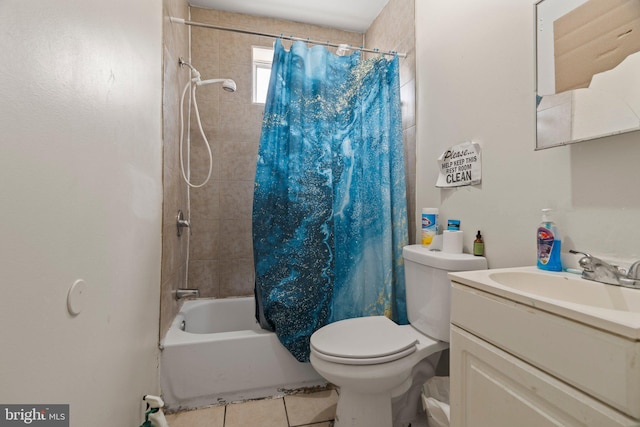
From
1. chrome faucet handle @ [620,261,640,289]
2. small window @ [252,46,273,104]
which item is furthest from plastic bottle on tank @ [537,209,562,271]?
small window @ [252,46,273,104]

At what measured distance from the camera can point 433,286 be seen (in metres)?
1.15

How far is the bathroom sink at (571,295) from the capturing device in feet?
1.52

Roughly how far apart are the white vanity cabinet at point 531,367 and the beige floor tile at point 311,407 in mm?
770

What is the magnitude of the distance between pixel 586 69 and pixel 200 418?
2.04 metres

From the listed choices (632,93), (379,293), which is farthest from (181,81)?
(632,93)

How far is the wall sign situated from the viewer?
3.95 ft

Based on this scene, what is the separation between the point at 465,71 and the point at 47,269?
1.65 metres

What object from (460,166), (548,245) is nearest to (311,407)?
(548,245)

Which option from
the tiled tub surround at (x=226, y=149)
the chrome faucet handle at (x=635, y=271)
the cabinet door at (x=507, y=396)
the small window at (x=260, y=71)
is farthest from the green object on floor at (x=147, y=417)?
the small window at (x=260, y=71)

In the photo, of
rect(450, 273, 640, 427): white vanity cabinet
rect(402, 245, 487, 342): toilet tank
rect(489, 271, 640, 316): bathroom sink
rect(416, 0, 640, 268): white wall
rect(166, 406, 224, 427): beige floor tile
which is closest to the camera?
rect(450, 273, 640, 427): white vanity cabinet

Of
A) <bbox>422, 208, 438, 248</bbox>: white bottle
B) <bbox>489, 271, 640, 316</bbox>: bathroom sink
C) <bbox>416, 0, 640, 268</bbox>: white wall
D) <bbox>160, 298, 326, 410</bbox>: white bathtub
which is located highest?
<bbox>416, 0, 640, 268</bbox>: white wall

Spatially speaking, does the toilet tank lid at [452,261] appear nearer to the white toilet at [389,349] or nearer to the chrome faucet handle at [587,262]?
the white toilet at [389,349]

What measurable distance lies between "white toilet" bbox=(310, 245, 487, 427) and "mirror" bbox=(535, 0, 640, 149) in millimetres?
574

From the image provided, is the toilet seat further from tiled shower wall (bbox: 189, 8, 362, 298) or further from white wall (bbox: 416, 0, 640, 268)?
tiled shower wall (bbox: 189, 8, 362, 298)
